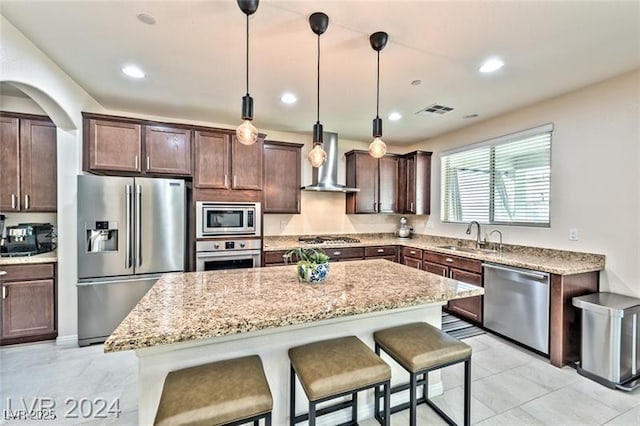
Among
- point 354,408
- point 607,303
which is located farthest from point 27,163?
point 607,303

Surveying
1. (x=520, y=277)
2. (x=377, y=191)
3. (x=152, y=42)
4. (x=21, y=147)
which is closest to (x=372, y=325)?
(x=520, y=277)

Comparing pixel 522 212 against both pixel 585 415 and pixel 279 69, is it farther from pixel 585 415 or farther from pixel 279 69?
pixel 279 69

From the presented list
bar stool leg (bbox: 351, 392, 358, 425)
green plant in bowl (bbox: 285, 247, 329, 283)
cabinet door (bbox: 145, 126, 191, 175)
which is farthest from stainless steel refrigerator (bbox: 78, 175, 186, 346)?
bar stool leg (bbox: 351, 392, 358, 425)

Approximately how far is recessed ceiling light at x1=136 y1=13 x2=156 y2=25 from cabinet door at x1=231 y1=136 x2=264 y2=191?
1673 mm

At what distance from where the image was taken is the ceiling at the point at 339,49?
177 centimetres

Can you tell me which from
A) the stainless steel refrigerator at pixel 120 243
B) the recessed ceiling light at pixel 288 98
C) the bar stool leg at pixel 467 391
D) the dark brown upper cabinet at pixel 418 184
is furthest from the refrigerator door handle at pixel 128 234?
the dark brown upper cabinet at pixel 418 184

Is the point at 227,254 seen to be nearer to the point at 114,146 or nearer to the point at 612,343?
the point at 114,146

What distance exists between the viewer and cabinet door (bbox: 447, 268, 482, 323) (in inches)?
131

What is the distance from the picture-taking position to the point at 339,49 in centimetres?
219

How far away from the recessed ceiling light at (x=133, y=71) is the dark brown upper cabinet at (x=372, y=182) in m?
3.04

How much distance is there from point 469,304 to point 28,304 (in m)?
4.85

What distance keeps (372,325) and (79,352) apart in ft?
9.66

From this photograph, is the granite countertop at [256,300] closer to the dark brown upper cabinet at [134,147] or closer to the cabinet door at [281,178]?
the dark brown upper cabinet at [134,147]

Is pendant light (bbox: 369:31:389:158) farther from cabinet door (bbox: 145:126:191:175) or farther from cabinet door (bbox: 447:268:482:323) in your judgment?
cabinet door (bbox: 145:126:191:175)
